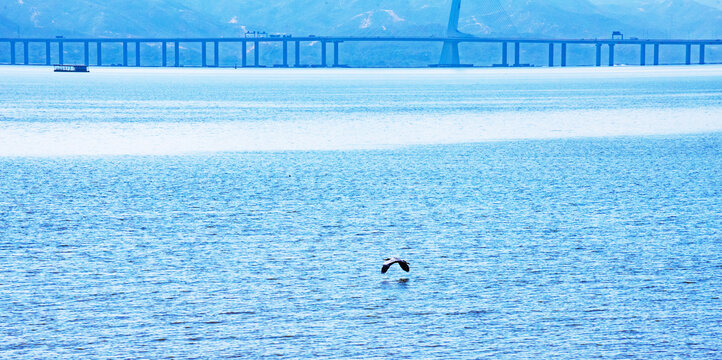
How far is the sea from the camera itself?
11.4 metres

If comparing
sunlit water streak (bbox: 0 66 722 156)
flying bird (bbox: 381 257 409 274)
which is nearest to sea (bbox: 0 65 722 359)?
flying bird (bbox: 381 257 409 274)

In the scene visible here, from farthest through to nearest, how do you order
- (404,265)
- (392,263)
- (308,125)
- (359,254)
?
(308,125), (359,254), (404,265), (392,263)

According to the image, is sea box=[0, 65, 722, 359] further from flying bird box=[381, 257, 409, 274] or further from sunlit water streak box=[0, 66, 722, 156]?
sunlit water streak box=[0, 66, 722, 156]

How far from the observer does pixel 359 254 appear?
16031 millimetres

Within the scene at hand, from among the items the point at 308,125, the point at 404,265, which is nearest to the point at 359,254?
the point at 404,265

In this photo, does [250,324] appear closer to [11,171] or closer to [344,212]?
[344,212]

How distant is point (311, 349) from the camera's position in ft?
35.9

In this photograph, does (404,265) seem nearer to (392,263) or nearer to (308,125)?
(392,263)

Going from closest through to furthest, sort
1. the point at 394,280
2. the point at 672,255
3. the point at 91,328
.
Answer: the point at 91,328
the point at 394,280
the point at 672,255

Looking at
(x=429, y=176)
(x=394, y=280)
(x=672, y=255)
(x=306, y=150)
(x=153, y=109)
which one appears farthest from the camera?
(x=153, y=109)

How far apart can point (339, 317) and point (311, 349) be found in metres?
1.30

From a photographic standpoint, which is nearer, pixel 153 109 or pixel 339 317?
pixel 339 317

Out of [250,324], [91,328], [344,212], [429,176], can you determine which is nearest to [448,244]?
[344,212]

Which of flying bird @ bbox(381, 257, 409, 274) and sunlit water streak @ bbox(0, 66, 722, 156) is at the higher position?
flying bird @ bbox(381, 257, 409, 274)
